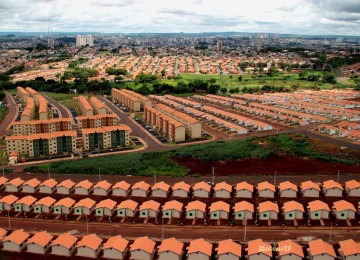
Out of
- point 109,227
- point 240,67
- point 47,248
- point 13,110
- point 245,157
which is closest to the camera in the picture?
point 47,248

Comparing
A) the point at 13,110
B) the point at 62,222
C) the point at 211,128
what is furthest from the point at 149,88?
the point at 62,222

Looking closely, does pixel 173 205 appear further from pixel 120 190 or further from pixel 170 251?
pixel 170 251

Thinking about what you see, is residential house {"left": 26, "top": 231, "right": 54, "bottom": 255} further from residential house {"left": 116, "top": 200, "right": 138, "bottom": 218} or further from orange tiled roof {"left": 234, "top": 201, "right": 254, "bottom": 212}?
orange tiled roof {"left": 234, "top": 201, "right": 254, "bottom": 212}

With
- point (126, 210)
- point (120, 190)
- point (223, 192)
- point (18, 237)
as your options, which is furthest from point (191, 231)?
point (18, 237)

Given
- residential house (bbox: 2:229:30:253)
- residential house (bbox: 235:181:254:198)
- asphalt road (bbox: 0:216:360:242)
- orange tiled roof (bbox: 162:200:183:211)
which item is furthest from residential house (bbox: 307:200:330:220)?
residential house (bbox: 2:229:30:253)

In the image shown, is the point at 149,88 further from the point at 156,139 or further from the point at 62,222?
the point at 62,222

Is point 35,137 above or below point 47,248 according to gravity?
above

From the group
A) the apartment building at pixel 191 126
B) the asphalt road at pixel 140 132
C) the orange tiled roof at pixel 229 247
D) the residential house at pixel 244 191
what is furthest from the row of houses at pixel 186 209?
the apartment building at pixel 191 126
